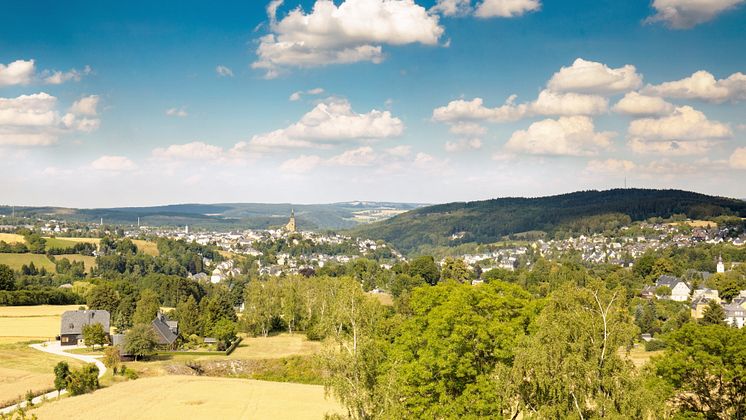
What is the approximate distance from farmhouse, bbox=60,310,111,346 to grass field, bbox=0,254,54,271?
262ft

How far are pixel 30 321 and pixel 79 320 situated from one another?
54.9 ft

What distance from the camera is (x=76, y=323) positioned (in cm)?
7112

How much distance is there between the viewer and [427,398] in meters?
28.4

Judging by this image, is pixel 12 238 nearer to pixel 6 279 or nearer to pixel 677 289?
pixel 6 279

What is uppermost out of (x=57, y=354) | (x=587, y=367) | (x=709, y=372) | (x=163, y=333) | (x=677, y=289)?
(x=587, y=367)

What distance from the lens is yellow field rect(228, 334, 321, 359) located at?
6290 cm

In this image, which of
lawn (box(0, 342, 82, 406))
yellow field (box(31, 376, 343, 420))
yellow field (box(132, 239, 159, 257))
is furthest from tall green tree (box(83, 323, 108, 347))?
yellow field (box(132, 239, 159, 257))

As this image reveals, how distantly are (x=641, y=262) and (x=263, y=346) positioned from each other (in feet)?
297

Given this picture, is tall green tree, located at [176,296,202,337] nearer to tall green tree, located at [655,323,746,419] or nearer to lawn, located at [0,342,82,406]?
lawn, located at [0,342,82,406]

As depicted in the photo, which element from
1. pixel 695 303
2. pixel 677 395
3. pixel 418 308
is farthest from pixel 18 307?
pixel 695 303

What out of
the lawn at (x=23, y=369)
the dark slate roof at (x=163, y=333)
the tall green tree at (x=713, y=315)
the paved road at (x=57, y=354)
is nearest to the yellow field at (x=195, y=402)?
the paved road at (x=57, y=354)

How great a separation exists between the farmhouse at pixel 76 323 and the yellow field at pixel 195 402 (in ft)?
78.2

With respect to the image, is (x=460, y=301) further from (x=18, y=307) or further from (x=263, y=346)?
(x=18, y=307)

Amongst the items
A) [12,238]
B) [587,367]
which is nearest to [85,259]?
[12,238]
